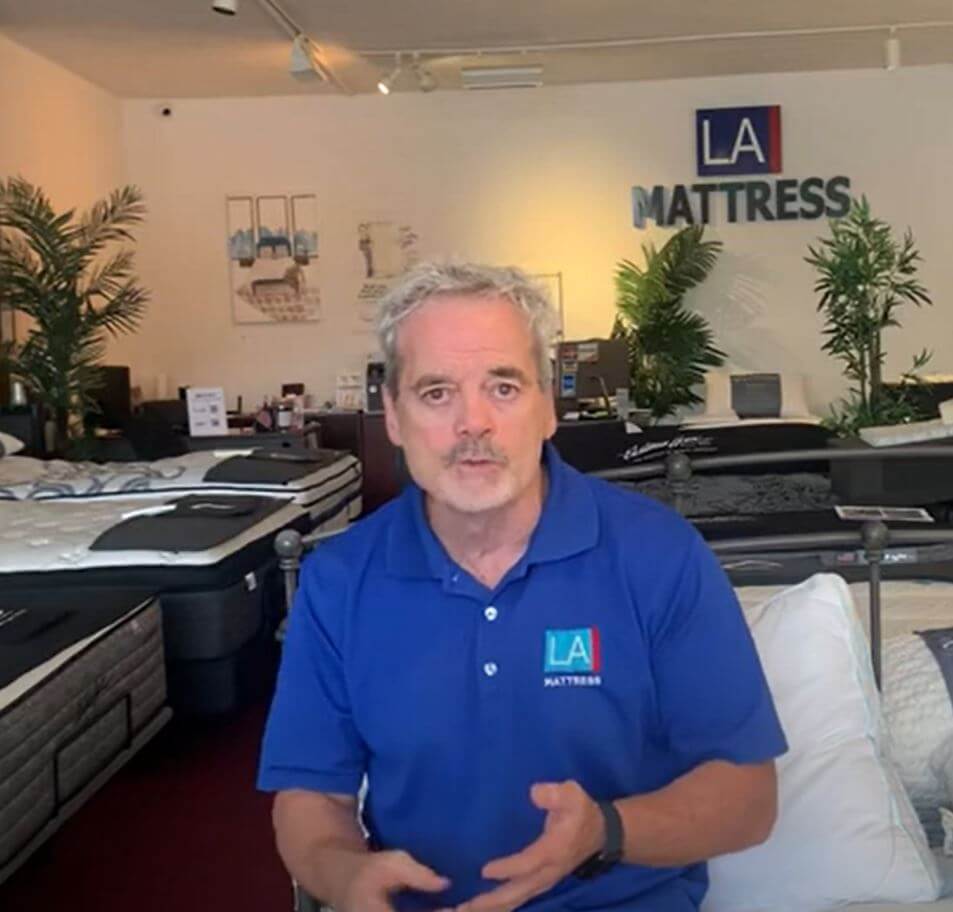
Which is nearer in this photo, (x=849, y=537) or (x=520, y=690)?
(x=520, y=690)

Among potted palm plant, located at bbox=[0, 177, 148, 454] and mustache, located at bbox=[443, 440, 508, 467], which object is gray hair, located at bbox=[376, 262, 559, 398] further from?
potted palm plant, located at bbox=[0, 177, 148, 454]

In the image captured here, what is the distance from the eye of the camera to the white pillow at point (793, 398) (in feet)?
24.0

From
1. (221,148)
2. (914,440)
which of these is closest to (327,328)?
(221,148)

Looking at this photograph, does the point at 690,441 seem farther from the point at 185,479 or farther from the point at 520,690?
the point at 520,690

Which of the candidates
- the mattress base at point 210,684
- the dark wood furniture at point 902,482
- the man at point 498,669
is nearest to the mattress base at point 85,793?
the mattress base at point 210,684

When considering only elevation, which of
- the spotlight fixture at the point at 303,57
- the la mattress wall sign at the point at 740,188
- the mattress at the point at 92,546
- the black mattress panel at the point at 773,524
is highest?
the spotlight fixture at the point at 303,57

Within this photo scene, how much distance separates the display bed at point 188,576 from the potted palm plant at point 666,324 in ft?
13.8

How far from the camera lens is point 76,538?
11.2ft

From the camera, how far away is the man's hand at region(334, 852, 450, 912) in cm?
121

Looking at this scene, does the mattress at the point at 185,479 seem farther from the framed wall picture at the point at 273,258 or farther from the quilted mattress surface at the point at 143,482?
the framed wall picture at the point at 273,258

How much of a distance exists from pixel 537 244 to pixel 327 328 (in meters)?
1.55

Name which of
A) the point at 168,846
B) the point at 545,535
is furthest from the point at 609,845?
the point at 168,846

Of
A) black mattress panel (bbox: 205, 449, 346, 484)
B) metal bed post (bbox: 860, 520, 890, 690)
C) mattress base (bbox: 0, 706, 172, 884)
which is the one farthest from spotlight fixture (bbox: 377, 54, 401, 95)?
metal bed post (bbox: 860, 520, 890, 690)

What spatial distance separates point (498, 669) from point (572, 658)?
0.09 meters
